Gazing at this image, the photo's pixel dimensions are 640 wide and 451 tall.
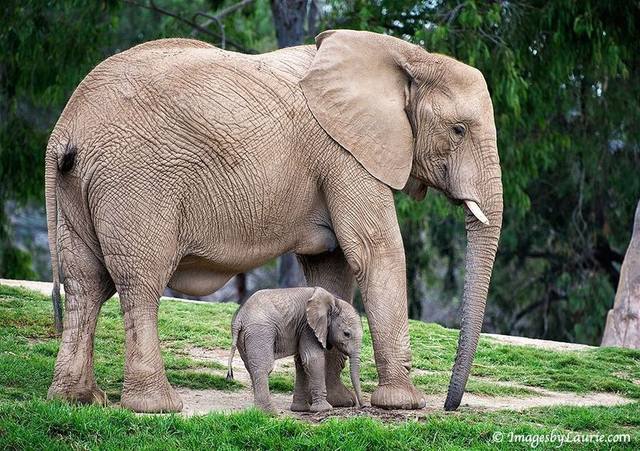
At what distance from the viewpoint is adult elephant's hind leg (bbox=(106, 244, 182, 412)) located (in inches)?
344

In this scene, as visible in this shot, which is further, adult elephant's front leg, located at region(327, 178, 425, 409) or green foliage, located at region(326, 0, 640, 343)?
green foliage, located at region(326, 0, 640, 343)

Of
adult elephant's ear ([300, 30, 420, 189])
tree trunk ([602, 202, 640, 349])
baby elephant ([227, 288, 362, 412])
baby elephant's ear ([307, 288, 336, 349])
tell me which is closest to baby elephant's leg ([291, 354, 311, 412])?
baby elephant ([227, 288, 362, 412])

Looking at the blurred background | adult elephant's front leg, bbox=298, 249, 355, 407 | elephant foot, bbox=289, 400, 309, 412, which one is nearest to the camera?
elephant foot, bbox=289, 400, 309, 412

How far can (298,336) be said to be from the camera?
9.07 m

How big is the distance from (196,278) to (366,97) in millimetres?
1765

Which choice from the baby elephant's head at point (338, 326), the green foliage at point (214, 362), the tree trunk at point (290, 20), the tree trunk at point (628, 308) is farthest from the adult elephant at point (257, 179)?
the tree trunk at point (290, 20)

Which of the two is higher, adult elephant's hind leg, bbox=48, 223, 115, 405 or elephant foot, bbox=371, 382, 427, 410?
adult elephant's hind leg, bbox=48, 223, 115, 405

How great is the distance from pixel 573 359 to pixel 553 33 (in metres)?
8.04

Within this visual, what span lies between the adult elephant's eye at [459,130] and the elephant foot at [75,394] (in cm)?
313

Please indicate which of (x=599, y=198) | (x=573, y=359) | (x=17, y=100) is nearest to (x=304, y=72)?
(x=573, y=359)

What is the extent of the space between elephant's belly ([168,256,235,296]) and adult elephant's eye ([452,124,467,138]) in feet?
6.27

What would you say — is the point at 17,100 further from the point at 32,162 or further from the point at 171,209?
the point at 171,209

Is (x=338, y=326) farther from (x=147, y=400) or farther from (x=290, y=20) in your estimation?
(x=290, y=20)

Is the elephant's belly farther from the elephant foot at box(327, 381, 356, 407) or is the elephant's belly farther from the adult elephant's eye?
the adult elephant's eye
